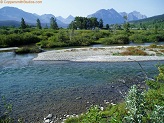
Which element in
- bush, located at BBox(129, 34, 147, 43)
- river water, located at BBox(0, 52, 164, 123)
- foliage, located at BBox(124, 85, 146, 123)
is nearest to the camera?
foliage, located at BBox(124, 85, 146, 123)

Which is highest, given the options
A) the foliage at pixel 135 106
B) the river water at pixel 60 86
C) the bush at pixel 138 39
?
the foliage at pixel 135 106

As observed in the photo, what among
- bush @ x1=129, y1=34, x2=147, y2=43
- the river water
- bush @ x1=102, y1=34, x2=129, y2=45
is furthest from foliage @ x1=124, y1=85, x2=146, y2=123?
bush @ x1=129, y1=34, x2=147, y2=43

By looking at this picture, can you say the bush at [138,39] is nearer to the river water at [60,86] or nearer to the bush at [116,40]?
the bush at [116,40]

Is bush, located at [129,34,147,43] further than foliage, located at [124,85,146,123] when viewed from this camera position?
Yes

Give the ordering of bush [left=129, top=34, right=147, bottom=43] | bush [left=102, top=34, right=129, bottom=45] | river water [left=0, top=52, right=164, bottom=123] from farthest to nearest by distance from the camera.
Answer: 1. bush [left=129, top=34, right=147, bottom=43]
2. bush [left=102, top=34, right=129, bottom=45]
3. river water [left=0, top=52, right=164, bottom=123]

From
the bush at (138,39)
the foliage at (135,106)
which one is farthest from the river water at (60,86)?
the bush at (138,39)

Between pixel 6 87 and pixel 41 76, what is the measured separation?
5499 millimetres

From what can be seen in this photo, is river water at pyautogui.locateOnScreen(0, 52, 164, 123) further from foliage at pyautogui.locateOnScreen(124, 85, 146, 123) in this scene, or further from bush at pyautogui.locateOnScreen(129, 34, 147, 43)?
bush at pyautogui.locateOnScreen(129, 34, 147, 43)

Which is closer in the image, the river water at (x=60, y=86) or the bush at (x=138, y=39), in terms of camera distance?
the river water at (x=60, y=86)

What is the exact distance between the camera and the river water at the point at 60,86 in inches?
640

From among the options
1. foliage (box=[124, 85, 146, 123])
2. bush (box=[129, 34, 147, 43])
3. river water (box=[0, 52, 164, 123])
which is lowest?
river water (box=[0, 52, 164, 123])

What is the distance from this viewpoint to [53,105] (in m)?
16.8

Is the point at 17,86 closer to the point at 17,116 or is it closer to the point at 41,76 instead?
the point at 41,76

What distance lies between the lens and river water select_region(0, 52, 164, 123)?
53.4 feet
